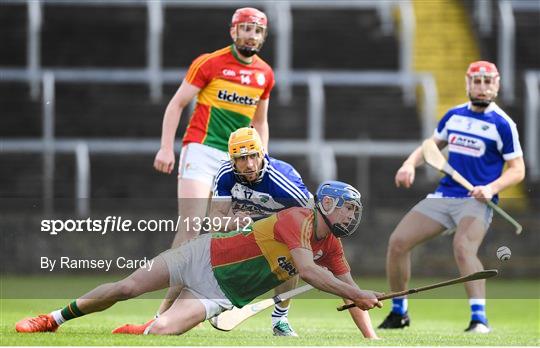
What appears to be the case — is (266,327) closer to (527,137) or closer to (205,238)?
(205,238)

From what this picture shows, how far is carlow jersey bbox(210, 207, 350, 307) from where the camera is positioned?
27.7 ft

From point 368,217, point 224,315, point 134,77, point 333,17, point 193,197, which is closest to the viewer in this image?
point 224,315

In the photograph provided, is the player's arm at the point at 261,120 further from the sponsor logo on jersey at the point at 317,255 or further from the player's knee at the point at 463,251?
the sponsor logo on jersey at the point at 317,255

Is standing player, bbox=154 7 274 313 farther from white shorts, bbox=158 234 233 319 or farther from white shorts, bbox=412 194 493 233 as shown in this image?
white shorts, bbox=412 194 493 233

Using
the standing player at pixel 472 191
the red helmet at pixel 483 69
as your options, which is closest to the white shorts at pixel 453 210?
the standing player at pixel 472 191

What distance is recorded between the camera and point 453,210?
34.9 ft

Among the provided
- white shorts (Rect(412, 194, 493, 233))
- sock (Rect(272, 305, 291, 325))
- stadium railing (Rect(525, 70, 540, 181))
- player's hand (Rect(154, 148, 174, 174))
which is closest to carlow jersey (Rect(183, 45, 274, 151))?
player's hand (Rect(154, 148, 174, 174))

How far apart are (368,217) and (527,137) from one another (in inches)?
114

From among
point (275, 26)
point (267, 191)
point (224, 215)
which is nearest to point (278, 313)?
point (224, 215)

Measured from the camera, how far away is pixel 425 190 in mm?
18219

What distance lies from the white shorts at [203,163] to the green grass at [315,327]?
41.4 inches

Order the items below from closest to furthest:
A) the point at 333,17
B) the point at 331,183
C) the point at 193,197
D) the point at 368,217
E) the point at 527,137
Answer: the point at 331,183 → the point at 193,197 → the point at 368,217 → the point at 527,137 → the point at 333,17

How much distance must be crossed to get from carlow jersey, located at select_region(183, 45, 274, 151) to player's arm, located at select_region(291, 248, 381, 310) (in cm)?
220

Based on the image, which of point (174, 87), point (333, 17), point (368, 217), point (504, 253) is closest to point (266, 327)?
point (504, 253)
